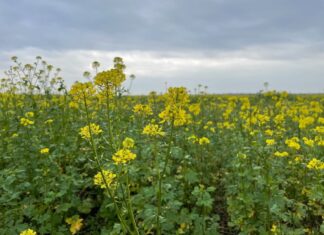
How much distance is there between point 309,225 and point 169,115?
7.98 ft

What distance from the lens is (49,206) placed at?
3830mm

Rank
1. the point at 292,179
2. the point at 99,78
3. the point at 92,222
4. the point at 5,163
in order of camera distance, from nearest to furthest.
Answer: the point at 99,78
the point at 92,222
the point at 292,179
the point at 5,163

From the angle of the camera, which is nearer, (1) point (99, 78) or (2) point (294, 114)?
(1) point (99, 78)

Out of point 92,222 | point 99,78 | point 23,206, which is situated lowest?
point 92,222

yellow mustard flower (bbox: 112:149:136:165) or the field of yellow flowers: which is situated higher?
yellow mustard flower (bbox: 112:149:136:165)

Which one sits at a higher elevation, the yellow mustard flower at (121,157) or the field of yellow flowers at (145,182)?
the yellow mustard flower at (121,157)

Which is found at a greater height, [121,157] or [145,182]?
[121,157]

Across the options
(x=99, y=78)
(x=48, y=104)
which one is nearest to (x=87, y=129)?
(x=99, y=78)

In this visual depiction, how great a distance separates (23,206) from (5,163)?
63.8 inches

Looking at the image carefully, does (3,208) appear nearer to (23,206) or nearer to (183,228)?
(23,206)

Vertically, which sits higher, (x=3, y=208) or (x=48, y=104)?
(x=48, y=104)

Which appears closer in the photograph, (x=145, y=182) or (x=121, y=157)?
(x=121, y=157)

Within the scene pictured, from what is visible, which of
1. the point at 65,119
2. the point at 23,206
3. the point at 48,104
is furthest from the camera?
the point at 48,104

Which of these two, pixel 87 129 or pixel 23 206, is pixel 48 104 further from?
pixel 87 129
